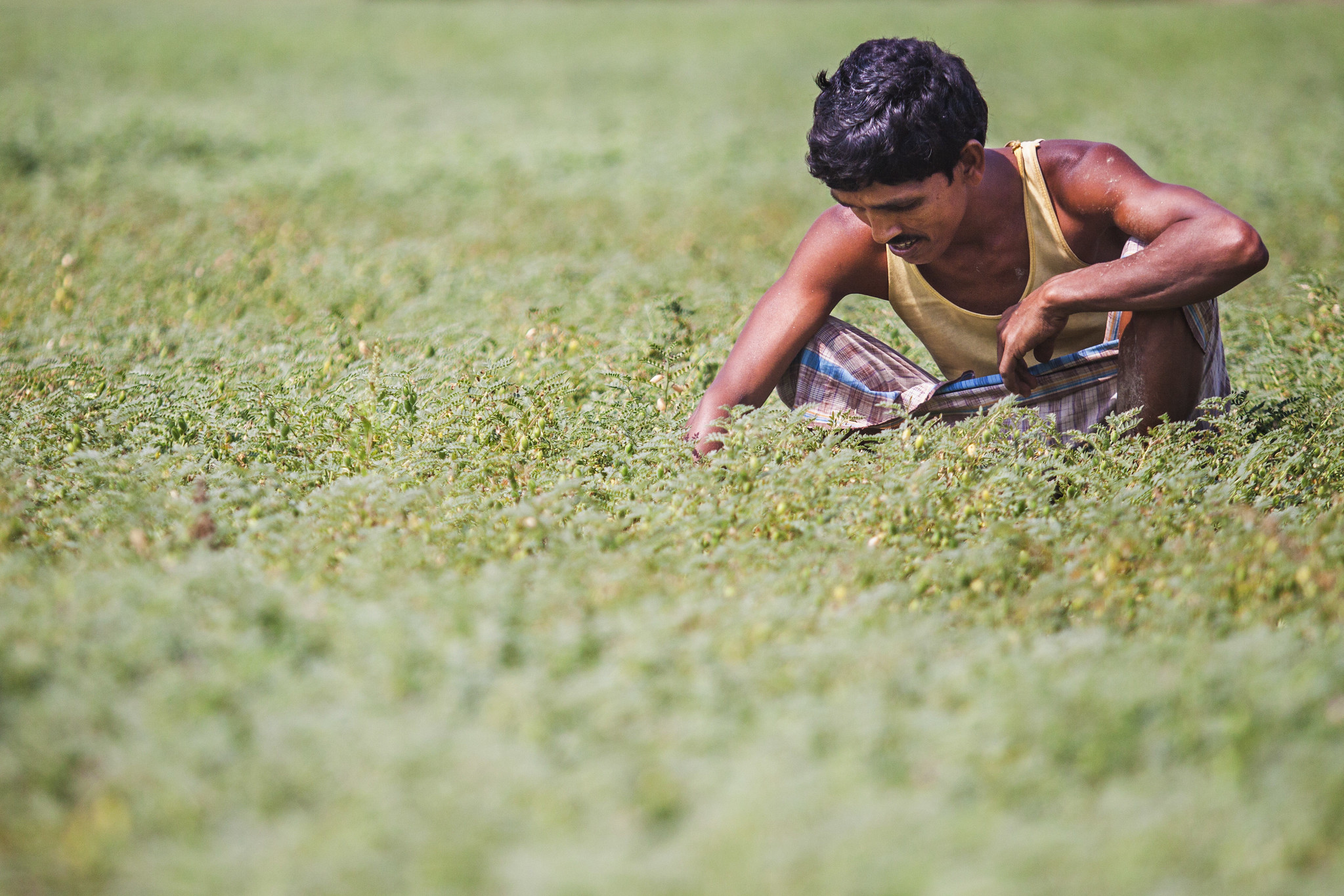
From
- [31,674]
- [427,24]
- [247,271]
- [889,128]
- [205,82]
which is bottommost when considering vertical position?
[31,674]

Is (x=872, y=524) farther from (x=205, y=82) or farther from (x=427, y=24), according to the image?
(x=427, y=24)

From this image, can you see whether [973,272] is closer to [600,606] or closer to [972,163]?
[972,163]

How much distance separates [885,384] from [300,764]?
2629mm

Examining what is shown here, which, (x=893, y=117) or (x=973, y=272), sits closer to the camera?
(x=893, y=117)

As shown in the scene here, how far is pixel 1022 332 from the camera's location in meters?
3.65

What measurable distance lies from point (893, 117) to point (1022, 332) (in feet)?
2.80

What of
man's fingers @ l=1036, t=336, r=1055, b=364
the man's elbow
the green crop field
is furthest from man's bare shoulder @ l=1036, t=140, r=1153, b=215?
the green crop field

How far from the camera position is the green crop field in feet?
6.50

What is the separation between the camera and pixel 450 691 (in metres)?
2.29

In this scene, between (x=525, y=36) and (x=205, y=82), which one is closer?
(x=205, y=82)

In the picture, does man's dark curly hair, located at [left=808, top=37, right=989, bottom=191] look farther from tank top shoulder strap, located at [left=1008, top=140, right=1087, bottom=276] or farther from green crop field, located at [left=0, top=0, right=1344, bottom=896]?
green crop field, located at [left=0, top=0, right=1344, bottom=896]

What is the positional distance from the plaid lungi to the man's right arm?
11cm

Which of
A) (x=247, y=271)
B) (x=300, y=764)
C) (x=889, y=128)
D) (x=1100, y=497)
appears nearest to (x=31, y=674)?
(x=300, y=764)

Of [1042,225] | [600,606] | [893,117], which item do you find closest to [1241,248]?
[1042,225]
